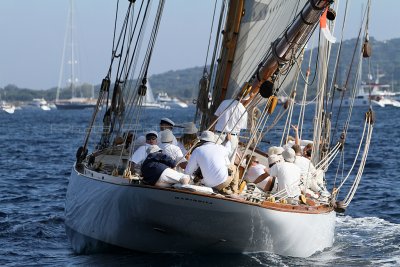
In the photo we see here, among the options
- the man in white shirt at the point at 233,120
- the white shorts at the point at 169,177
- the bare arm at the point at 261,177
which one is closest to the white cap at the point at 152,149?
the white shorts at the point at 169,177

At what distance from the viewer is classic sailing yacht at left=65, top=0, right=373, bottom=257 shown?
1661cm

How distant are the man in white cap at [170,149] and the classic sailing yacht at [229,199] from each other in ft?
1.78

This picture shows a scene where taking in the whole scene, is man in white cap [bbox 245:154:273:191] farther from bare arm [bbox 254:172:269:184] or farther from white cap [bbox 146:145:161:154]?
white cap [bbox 146:145:161:154]

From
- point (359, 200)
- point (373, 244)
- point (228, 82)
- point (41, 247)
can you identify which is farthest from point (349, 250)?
point (359, 200)

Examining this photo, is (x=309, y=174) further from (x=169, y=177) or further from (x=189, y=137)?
(x=169, y=177)

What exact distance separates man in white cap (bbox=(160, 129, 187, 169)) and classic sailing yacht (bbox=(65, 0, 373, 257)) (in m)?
0.54

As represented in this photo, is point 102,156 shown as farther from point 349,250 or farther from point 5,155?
point 5,155

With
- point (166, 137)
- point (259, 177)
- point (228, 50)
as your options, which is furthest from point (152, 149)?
point (228, 50)

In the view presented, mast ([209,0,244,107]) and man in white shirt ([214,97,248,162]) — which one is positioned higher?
mast ([209,0,244,107])

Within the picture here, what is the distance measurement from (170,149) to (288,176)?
1983 millimetres

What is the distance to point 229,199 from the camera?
16391 millimetres

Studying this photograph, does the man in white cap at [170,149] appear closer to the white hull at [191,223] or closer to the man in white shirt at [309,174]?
the white hull at [191,223]

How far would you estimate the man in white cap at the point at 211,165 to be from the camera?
16.7 m

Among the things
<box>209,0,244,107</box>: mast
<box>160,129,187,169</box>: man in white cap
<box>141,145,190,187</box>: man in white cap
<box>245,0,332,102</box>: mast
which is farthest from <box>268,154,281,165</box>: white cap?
<box>209,0,244,107</box>: mast
